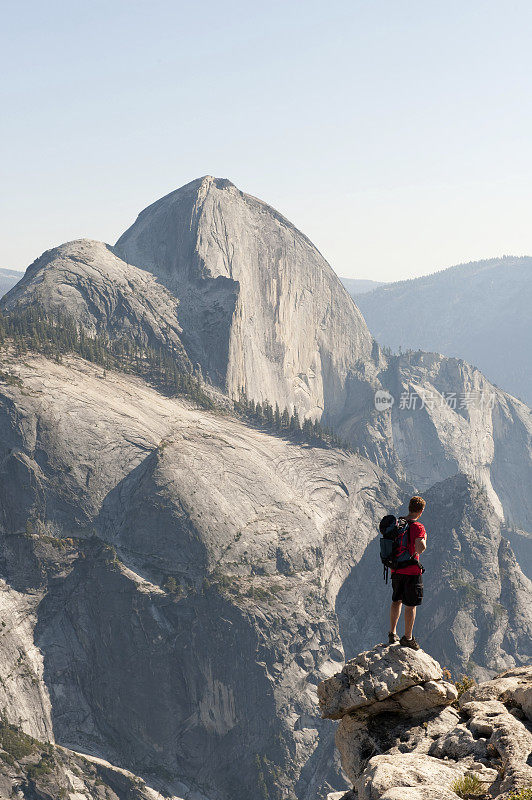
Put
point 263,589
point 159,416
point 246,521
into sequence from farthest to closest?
point 159,416, point 246,521, point 263,589

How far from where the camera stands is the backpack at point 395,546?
20.5 meters

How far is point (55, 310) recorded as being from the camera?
547 feet

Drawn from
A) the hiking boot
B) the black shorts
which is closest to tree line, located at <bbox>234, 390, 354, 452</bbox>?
the hiking boot

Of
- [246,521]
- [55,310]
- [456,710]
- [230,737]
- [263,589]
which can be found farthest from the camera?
[55,310]

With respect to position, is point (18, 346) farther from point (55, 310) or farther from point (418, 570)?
point (418, 570)

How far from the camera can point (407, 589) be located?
20578 mm

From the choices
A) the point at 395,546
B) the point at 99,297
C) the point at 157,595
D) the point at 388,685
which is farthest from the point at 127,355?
the point at 388,685

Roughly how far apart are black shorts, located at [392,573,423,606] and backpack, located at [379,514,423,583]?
0.42 meters

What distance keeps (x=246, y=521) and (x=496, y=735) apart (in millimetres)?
113799

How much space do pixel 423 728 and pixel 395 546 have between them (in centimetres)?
549

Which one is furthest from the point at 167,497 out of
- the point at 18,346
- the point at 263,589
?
the point at 18,346

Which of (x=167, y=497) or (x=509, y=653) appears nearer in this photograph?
(x=167, y=497)

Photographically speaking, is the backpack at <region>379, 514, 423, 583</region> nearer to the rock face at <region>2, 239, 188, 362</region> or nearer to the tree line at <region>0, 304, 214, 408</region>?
the tree line at <region>0, 304, 214, 408</region>

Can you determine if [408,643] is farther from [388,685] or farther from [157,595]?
[157,595]
